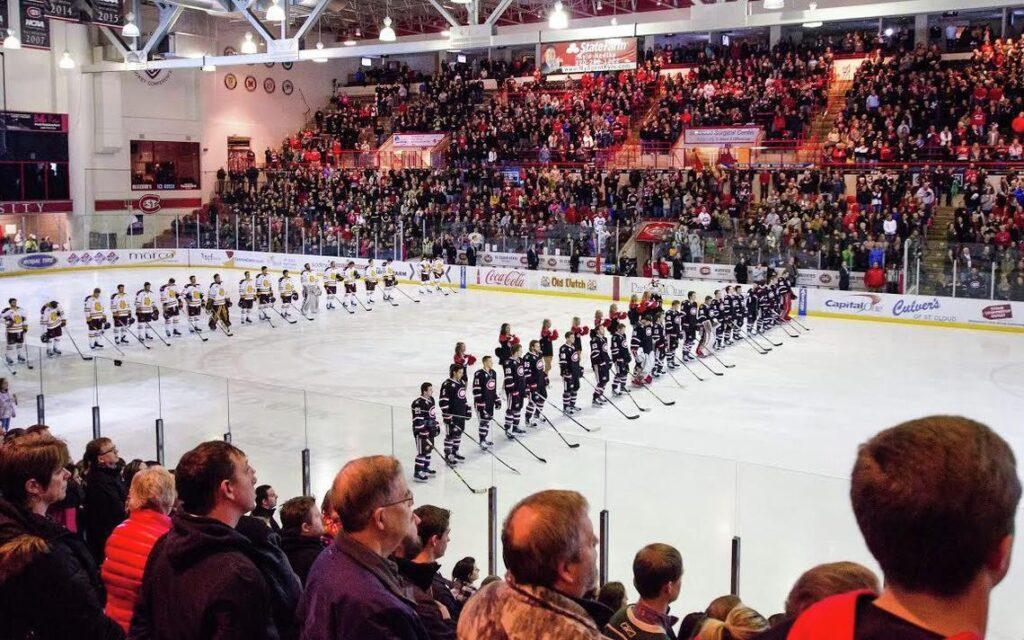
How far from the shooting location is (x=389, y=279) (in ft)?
83.0

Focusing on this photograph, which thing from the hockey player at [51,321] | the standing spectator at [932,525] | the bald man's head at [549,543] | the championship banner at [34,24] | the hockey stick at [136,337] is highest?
the championship banner at [34,24]

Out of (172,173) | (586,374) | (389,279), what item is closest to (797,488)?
(586,374)

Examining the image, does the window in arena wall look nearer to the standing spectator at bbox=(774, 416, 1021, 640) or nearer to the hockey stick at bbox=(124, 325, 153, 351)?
the hockey stick at bbox=(124, 325, 153, 351)

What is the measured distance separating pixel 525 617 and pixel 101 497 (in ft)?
13.3

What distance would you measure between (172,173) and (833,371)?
29382 millimetres

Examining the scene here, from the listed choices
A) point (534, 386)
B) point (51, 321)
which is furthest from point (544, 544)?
point (51, 321)

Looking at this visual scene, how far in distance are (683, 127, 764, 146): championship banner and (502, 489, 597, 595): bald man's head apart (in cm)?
2828

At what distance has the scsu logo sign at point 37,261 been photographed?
98.5 feet

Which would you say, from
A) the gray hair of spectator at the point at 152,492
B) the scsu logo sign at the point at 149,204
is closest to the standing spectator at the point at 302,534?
the gray hair of spectator at the point at 152,492

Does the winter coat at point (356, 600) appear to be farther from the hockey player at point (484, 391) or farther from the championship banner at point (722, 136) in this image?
the championship banner at point (722, 136)

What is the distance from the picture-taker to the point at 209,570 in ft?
8.45

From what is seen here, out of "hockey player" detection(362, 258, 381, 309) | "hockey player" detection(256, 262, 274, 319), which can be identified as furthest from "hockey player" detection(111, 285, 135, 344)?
"hockey player" detection(362, 258, 381, 309)

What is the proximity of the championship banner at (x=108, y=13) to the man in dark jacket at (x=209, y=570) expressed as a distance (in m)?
20.7

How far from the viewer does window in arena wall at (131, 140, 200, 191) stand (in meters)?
37.1
